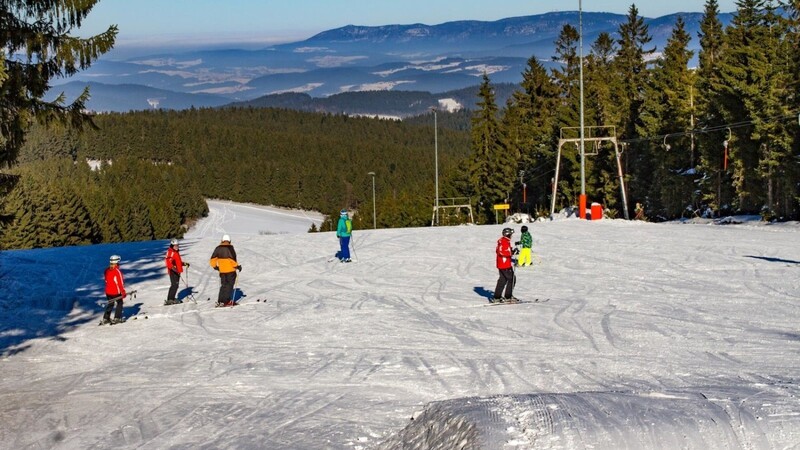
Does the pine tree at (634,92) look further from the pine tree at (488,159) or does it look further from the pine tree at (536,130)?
the pine tree at (488,159)

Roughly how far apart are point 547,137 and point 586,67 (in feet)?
49.7

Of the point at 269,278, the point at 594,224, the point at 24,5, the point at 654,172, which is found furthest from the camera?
the point at 654,172

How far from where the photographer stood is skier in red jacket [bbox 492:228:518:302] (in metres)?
17.9

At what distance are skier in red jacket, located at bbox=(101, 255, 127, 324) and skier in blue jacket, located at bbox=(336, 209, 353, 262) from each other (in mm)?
7526

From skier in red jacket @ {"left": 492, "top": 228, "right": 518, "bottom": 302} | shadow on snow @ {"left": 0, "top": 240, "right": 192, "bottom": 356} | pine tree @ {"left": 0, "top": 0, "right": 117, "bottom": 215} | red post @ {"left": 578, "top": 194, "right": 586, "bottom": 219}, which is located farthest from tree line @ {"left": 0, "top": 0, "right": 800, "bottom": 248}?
skier in red jacket @ {"left": 492, "top": 228, "right": 518, "bottom": 302}

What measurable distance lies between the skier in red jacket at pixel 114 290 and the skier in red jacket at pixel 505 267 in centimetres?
785

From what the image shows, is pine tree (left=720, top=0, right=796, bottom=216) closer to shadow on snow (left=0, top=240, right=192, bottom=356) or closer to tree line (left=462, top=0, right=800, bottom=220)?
tree line (left=462, top=0, right=800, bottom=220)

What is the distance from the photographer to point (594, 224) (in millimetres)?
35406

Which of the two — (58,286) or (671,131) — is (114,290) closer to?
(58,286)

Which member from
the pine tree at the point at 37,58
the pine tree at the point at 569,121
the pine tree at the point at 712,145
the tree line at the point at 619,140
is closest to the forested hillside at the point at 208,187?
the tree line at the point at 619,140

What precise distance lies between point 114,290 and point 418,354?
283 inches

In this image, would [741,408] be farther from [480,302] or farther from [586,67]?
[586,67]

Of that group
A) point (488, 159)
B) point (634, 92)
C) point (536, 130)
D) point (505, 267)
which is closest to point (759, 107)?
point (634, 92)

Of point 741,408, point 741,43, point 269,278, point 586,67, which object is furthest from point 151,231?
point 741,408
